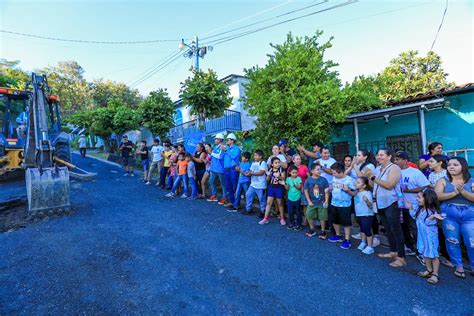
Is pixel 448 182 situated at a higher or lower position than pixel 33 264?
higher

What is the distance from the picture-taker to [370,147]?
27.3ft

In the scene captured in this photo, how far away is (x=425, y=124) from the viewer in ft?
23.8

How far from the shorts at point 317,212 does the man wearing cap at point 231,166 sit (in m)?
2.31

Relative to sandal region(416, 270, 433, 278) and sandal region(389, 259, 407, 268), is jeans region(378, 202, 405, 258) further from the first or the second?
sandal region(416, 270, 433, 278)

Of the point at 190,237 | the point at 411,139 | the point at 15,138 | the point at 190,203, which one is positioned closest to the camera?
the point at 190,237

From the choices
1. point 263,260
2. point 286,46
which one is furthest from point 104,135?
point 263,260

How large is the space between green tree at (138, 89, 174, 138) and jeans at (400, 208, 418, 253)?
1079cm

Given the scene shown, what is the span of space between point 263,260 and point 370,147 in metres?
6.34

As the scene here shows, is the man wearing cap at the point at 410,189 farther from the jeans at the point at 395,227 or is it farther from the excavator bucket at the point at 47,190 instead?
the excavator bucket at the point at 47,190

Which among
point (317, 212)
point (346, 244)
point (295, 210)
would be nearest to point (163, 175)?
point (295, 210)

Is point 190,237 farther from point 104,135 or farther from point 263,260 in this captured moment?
point 104,135

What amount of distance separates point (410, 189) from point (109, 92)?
33.4m

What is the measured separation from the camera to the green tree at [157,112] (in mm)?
12359

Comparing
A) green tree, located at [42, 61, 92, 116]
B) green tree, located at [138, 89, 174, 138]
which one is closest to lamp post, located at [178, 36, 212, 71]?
green tree, located at [138, 89, 174, 138]
